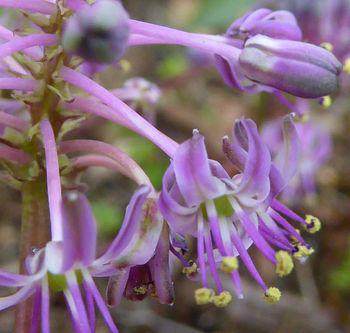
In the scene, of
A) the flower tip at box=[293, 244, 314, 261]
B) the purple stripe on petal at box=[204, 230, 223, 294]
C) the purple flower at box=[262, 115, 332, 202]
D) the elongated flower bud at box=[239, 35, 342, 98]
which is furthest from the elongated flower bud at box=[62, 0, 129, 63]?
the purple flower at box=[262, 115, 332, 202]

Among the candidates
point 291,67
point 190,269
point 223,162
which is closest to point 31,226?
point 190,269

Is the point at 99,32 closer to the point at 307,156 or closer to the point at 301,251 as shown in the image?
the point at 301,251

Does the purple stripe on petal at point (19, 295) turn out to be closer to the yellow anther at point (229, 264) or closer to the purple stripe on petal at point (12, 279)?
the purple stripe on petal at point (12, 279)

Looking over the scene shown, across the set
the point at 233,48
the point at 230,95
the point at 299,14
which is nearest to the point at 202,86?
the point at 230,95

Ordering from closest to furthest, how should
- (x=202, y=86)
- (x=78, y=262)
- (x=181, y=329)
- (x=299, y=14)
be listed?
(x=78, y=262)
(x=181, y=329)
(x=299, y=14)
(x=202, y=86)

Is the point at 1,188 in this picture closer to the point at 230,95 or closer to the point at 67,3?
the point at 230,95

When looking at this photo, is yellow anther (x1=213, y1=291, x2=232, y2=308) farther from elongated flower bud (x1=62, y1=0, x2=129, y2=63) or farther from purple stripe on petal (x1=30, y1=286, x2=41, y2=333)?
elongated flower bud (x1=62, y1=0, x2=129, y2=63)
